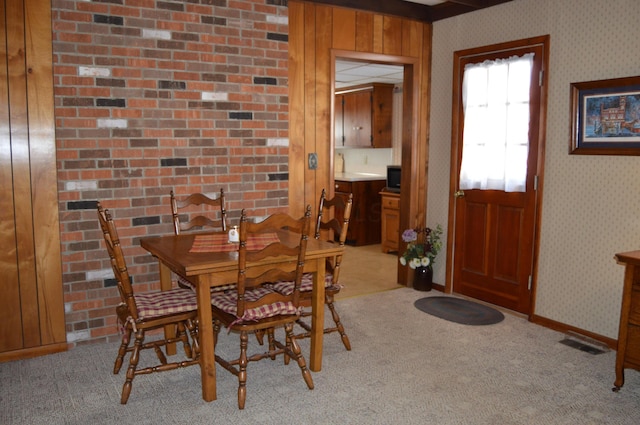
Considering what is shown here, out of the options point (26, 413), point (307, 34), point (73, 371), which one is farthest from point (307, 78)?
point (26, 413)

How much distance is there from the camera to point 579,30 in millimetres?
3625

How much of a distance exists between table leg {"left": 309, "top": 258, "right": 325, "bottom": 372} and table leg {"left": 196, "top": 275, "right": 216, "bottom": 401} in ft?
2.03

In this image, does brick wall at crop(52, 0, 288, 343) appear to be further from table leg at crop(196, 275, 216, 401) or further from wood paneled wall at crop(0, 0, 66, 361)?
table leg at crop(196, 275, 216, 401)

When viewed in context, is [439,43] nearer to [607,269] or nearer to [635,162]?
[635,162]

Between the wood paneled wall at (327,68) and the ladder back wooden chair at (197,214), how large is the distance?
0.69 metres

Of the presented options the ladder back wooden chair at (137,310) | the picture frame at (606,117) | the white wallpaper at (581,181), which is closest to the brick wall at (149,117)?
the ladder back wooden chair at (137,310)

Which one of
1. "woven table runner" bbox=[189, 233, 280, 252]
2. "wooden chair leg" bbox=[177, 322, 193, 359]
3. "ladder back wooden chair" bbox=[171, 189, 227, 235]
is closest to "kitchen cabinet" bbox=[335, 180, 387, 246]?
"ladder back wooden chair" bbox=[171, 189, 227, 235]

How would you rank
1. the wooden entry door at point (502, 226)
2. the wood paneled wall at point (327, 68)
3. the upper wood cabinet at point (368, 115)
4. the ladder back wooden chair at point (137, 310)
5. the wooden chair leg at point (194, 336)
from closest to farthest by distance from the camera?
the ladder back wooden chair at point (137, 310) < the wooden chair leg at point (194, 336) < the wooden entry door at point (502, 226) < the wood paneled wall at point (327, 68) < the upper wood cabinet at point (368, 115)

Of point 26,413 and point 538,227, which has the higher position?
point 538,227

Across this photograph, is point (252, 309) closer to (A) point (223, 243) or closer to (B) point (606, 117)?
(A) point (223, 243)

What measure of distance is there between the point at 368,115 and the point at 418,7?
8.01 ft

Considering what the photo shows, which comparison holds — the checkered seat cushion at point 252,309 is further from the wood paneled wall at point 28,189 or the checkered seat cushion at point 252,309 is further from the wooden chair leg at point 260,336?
the wood paneled wall at point 28,189

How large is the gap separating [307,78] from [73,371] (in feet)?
8.68

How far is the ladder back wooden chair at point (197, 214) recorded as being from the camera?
356 cm
